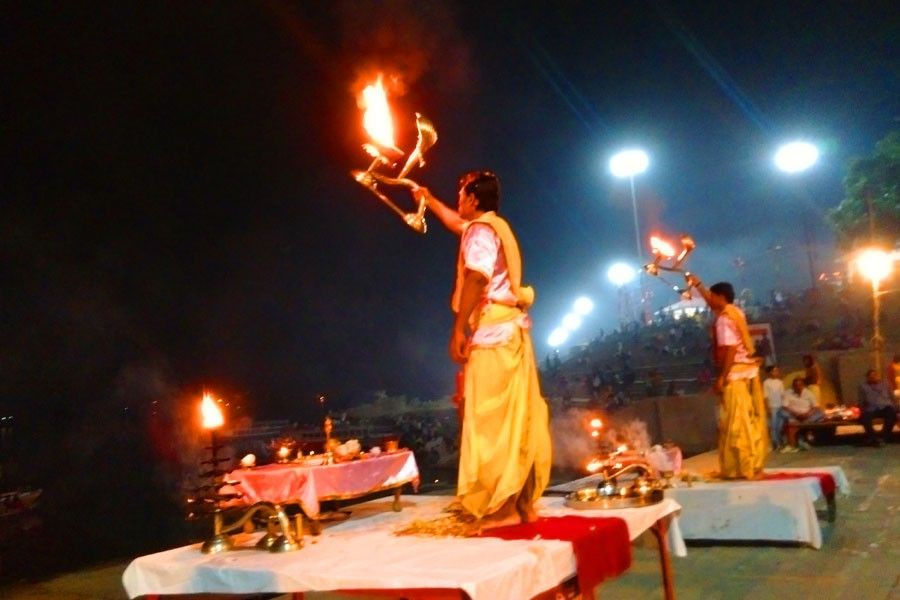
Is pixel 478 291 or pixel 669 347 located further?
pixel 669 347

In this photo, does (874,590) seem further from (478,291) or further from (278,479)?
(278,479)

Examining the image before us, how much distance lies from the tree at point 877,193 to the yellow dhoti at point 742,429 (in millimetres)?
24248

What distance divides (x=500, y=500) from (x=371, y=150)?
247cm

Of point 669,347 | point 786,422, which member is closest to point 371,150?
point 786,422

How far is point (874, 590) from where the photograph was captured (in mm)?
5227

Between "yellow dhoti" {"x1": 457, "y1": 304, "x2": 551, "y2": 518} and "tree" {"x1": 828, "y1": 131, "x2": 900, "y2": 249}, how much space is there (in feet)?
92.1

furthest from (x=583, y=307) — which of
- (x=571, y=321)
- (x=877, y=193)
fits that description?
(x=877, y=193)

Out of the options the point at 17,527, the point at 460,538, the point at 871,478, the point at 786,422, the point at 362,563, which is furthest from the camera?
the point at 17,527

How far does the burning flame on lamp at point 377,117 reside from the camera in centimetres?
491

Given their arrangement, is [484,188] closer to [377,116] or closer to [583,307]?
[377,116]

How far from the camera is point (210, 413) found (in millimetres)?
5441

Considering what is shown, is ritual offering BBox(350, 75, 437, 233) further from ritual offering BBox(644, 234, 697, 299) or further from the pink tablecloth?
ritual offering BBox(644, 234, 697, 299)

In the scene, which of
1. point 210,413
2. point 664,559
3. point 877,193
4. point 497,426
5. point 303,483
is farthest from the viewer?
point 877,193

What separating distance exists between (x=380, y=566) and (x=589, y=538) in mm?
1112
